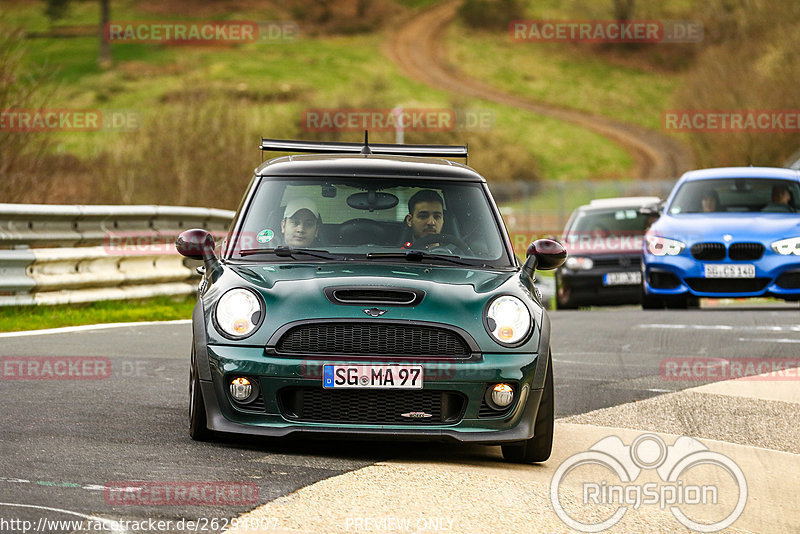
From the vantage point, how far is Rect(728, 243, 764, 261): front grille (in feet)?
53.6

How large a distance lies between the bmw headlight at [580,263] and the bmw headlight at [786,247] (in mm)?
4904

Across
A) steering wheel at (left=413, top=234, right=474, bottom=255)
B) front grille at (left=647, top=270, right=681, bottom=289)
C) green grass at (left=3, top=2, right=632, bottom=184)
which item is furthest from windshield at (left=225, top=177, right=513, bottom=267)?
green grass at (left=3, top=2, right=632, bottom=184)

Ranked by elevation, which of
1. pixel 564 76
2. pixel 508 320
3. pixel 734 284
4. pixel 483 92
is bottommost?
pixel 734 284

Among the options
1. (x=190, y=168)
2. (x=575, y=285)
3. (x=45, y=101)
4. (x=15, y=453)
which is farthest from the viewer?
(x=190, y=168)

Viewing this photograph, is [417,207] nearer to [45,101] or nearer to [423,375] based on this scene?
[423,375]

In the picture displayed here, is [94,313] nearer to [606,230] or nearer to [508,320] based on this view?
[508,320]

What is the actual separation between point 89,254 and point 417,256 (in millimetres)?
7725

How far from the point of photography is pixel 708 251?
1647cm

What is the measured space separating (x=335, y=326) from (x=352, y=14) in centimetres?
11537

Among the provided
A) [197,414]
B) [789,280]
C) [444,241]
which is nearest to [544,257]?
[444,241]

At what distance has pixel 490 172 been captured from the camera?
80.7m

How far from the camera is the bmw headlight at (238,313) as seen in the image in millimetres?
→ 6918

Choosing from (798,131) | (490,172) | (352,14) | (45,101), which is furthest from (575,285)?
(352,14)

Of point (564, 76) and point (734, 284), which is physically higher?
point (564, 76)
